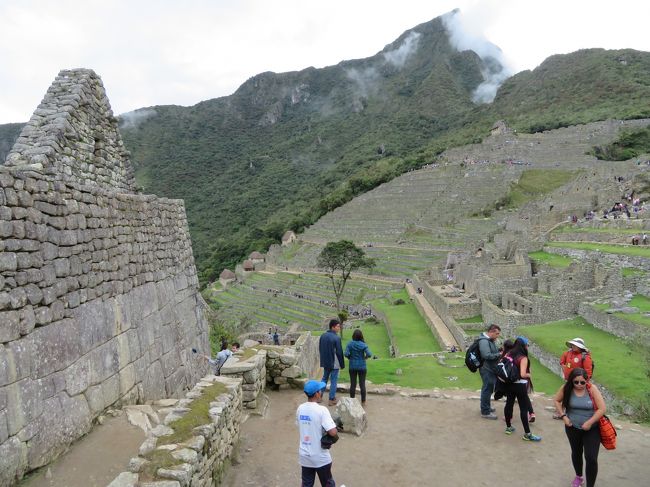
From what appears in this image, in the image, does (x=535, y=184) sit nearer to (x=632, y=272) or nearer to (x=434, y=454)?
(x=632, y=272)

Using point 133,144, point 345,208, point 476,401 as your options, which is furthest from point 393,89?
point 476,401

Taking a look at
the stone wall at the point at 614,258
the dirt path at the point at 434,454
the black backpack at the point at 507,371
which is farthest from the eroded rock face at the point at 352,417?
the stone wall at the point at 614,258

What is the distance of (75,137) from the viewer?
5051 mm

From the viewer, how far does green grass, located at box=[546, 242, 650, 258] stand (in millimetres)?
18133

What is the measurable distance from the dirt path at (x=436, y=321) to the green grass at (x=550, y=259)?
19.0 ft

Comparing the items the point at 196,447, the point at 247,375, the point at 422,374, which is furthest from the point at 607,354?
the point at 196,447

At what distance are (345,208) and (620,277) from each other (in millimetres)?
41715

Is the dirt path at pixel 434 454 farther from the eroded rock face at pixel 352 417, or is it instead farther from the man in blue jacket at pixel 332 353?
the man in blue jacket at pixel 332 353

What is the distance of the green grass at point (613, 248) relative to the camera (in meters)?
18.1

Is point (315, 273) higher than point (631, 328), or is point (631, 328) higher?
point (631, 328)

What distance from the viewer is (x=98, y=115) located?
571 centimetres

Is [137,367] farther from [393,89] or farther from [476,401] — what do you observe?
[393,89]

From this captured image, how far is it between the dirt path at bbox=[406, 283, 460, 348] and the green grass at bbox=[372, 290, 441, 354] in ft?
1.31

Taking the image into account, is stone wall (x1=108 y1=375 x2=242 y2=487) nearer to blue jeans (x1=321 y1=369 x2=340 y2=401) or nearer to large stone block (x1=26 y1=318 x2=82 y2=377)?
large stone block (x1=26 y1=318 x2=82 y2=377)
